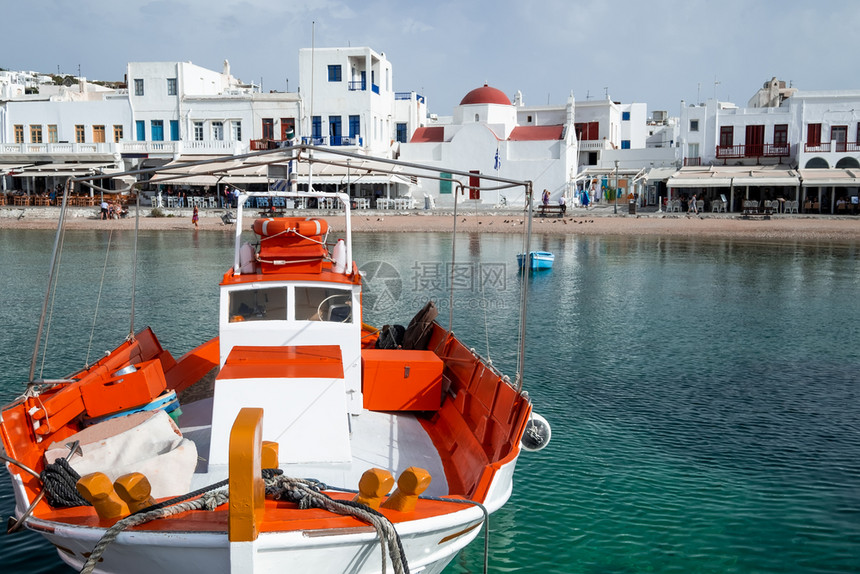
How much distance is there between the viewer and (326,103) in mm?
55250

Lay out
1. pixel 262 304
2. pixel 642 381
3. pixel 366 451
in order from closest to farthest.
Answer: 1. pixel 366 451
2. pixel 262 304
3. pixel 642 381

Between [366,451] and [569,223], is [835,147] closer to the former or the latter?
[569,223]

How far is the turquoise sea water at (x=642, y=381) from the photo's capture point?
26.5 ft

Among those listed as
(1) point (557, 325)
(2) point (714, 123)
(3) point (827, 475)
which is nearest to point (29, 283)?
(1) point (557, 325)

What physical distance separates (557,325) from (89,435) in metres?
13.6

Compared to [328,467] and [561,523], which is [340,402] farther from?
[561,523]

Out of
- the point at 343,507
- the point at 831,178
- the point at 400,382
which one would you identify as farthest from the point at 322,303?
the point at 831,178

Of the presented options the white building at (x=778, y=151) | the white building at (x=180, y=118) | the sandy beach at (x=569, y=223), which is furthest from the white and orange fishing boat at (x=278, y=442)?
the white building at (x=180, y=118)

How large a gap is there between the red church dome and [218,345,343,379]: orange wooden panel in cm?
5298

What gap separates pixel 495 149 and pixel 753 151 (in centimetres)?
1806

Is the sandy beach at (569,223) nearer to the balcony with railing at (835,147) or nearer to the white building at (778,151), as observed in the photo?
the white building at (778,151)

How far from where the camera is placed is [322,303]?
8641 millimetres

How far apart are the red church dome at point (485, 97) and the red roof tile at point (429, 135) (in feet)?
8.91

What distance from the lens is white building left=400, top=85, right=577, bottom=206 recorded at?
184 ft
